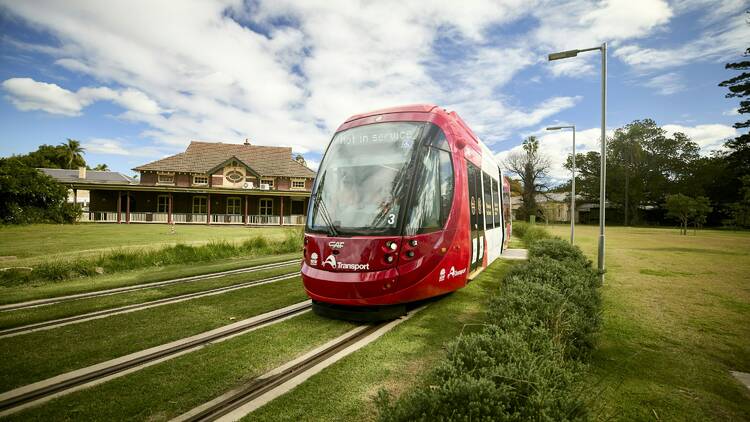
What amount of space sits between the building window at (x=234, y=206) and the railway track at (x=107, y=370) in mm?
33074

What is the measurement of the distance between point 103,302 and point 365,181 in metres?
5.56

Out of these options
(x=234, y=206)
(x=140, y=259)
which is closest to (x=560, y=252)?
(x=140, y=259)

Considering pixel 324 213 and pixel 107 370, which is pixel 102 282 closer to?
pixel 107 370

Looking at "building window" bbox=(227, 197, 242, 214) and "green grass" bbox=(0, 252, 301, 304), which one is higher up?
"building window" bbox=(227, 197, 242, 214)

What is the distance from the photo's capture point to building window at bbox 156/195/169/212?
3406 centimetres

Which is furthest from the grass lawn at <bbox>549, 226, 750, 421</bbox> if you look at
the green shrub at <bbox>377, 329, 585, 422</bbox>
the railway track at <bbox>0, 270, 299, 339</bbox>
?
the railway track at <bbox>0, 270, 299, 339</bbox>

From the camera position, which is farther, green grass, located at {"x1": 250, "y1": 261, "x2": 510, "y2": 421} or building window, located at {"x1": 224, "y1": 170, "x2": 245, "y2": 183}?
building window, located at {"x1": 224, "y1": 170, "x2": 245, "y2": 183}

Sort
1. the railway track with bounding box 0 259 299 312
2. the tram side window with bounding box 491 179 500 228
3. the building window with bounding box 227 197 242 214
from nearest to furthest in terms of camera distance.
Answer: the railway track with bounding box 0 259 299 312, the tram side window with bounding box 491 179 500 228, the building window with bounding box 227 197 242 214

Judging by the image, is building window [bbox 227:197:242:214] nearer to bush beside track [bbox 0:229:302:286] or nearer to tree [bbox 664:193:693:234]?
bush beside track [bbox 0:229:302:286]

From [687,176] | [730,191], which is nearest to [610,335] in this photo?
[730,191]

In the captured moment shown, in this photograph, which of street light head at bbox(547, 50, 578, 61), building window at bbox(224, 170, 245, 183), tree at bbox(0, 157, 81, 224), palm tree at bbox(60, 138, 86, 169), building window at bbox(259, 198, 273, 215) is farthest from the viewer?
palm tree at bbox(60, 138, 86, 169)

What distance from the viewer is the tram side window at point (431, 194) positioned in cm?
495

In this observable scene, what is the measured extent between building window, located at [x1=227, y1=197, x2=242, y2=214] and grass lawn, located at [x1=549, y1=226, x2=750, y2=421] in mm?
34088

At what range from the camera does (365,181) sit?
5211mm
